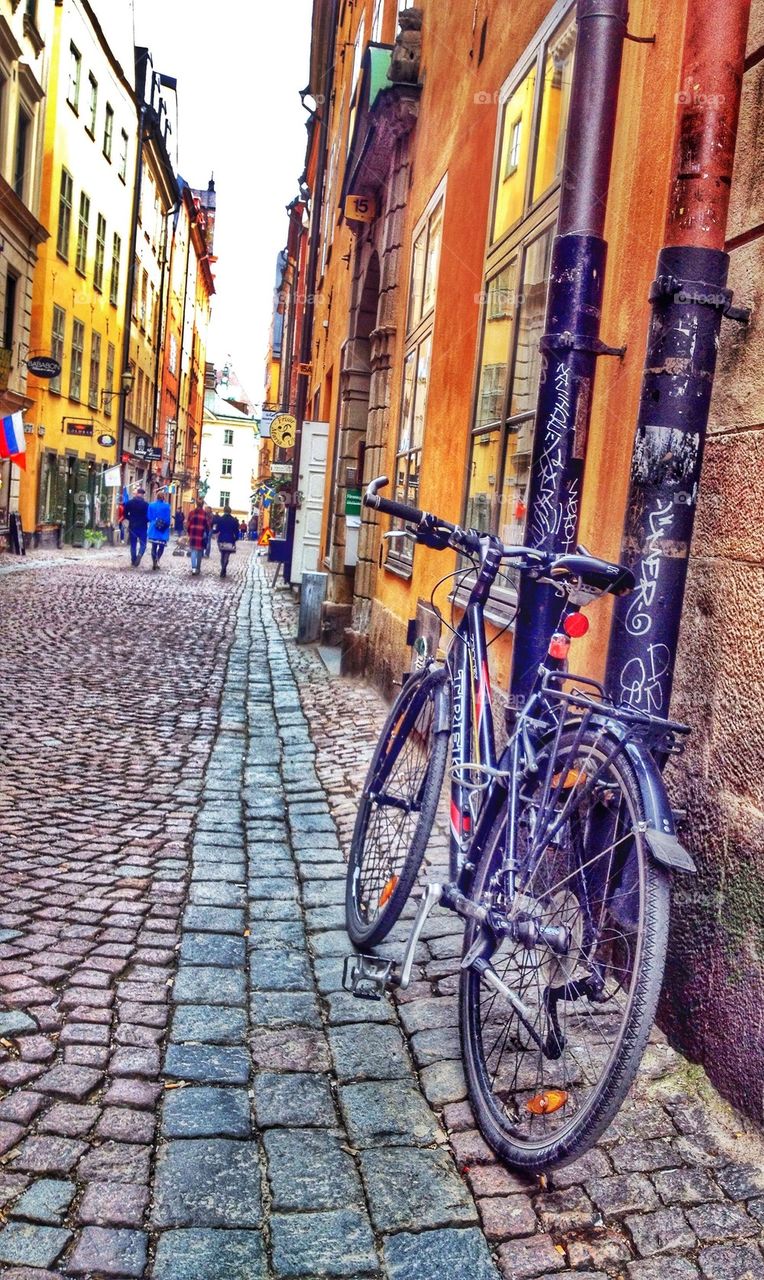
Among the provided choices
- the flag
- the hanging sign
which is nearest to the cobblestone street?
the hanging sign

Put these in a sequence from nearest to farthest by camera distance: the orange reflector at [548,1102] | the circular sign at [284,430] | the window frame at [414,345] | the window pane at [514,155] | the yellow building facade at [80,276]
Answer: the orange reflector at [548,1102], the window pane at [514,155], the window frame at [414,345], the circular sign at [284,430], the yellow building facade at [80,276]

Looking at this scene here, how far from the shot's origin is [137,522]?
80.7ft

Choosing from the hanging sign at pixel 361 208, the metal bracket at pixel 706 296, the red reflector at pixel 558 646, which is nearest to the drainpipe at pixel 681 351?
the metal bracket at pixel 706 296

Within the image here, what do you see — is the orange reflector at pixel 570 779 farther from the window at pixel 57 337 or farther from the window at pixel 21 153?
the window at pixel 57 337

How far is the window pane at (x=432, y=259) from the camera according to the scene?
8102 millimetres

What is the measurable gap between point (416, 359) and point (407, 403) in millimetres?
371

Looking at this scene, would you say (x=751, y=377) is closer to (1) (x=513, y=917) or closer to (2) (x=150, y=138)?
(1) (x=513, y=917)

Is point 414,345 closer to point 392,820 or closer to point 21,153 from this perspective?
point 392,820

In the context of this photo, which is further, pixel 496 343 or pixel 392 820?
pixel 496 343

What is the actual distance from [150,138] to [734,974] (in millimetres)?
44136

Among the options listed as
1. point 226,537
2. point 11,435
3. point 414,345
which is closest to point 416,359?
point 414,345

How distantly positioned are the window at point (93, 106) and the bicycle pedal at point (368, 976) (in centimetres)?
3276

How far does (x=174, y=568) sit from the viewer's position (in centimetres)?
2734

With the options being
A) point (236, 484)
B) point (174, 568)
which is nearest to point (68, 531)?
point (174, 568)
